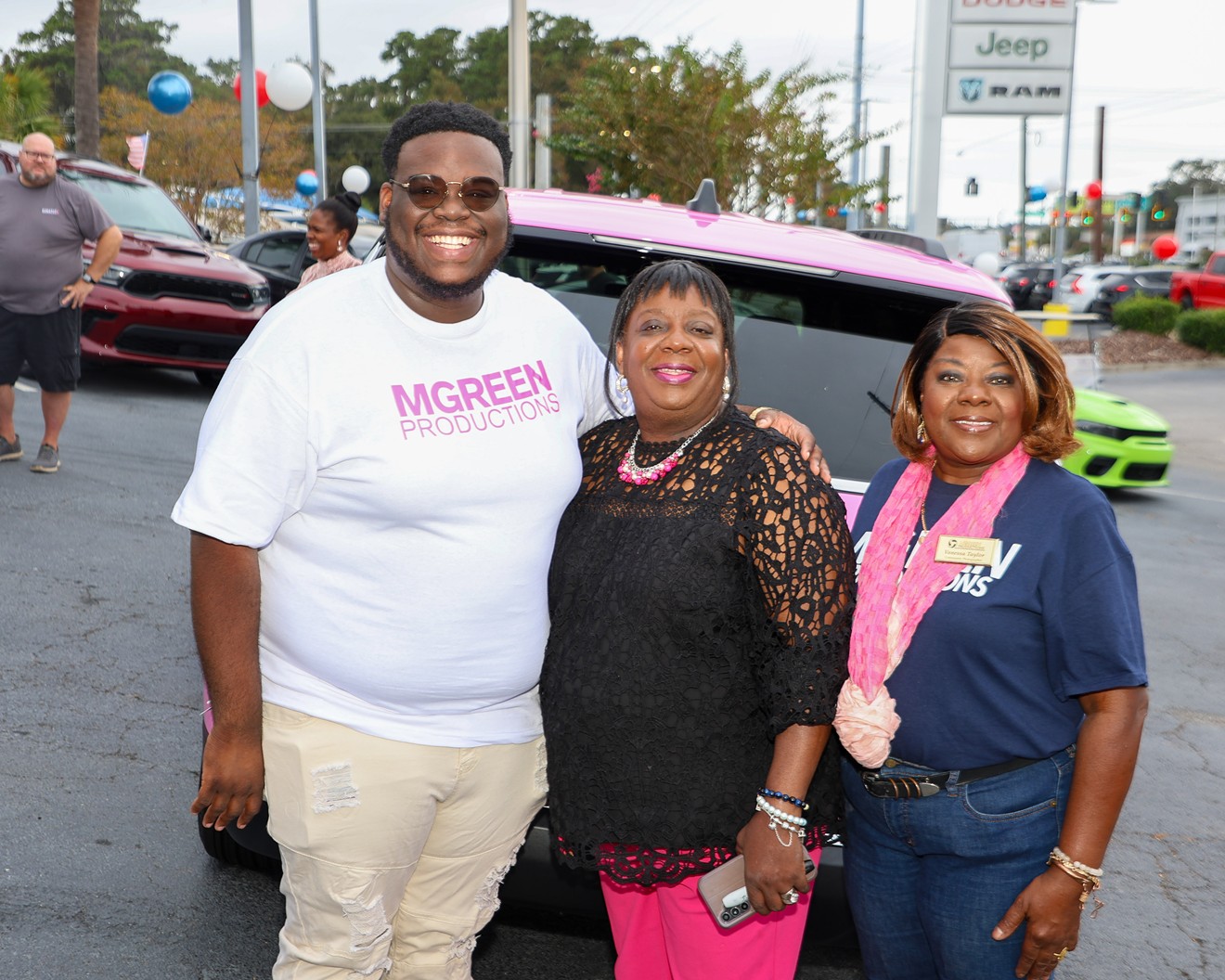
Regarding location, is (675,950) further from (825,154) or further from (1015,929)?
(825,154)

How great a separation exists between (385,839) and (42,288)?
6.68m

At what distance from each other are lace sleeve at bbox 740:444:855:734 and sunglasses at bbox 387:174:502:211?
75 cm

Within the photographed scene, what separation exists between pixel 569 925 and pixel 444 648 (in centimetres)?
149

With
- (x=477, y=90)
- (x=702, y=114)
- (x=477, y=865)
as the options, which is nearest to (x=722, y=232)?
(x=477, y=865)

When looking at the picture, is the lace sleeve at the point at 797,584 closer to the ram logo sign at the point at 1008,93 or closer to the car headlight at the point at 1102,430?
the car headlight at the point at 1102,430

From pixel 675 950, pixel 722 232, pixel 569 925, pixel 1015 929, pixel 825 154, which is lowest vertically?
pixel 569 925

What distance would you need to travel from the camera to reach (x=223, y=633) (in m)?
2.15

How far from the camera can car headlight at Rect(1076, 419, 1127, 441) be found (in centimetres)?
1005

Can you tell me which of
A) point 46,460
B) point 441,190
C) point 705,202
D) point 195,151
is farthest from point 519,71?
point 195,151

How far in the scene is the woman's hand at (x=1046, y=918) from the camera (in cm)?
210

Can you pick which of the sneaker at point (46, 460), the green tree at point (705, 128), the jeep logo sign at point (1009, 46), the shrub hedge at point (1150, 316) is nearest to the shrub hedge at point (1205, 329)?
the shrub hedge at point (1150, 316)

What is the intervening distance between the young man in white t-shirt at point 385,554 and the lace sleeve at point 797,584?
0.40 m

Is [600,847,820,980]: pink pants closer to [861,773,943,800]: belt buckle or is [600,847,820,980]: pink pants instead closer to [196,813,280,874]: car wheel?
[861,773,943,800]: belt buckle

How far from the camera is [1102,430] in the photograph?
10102 mm
